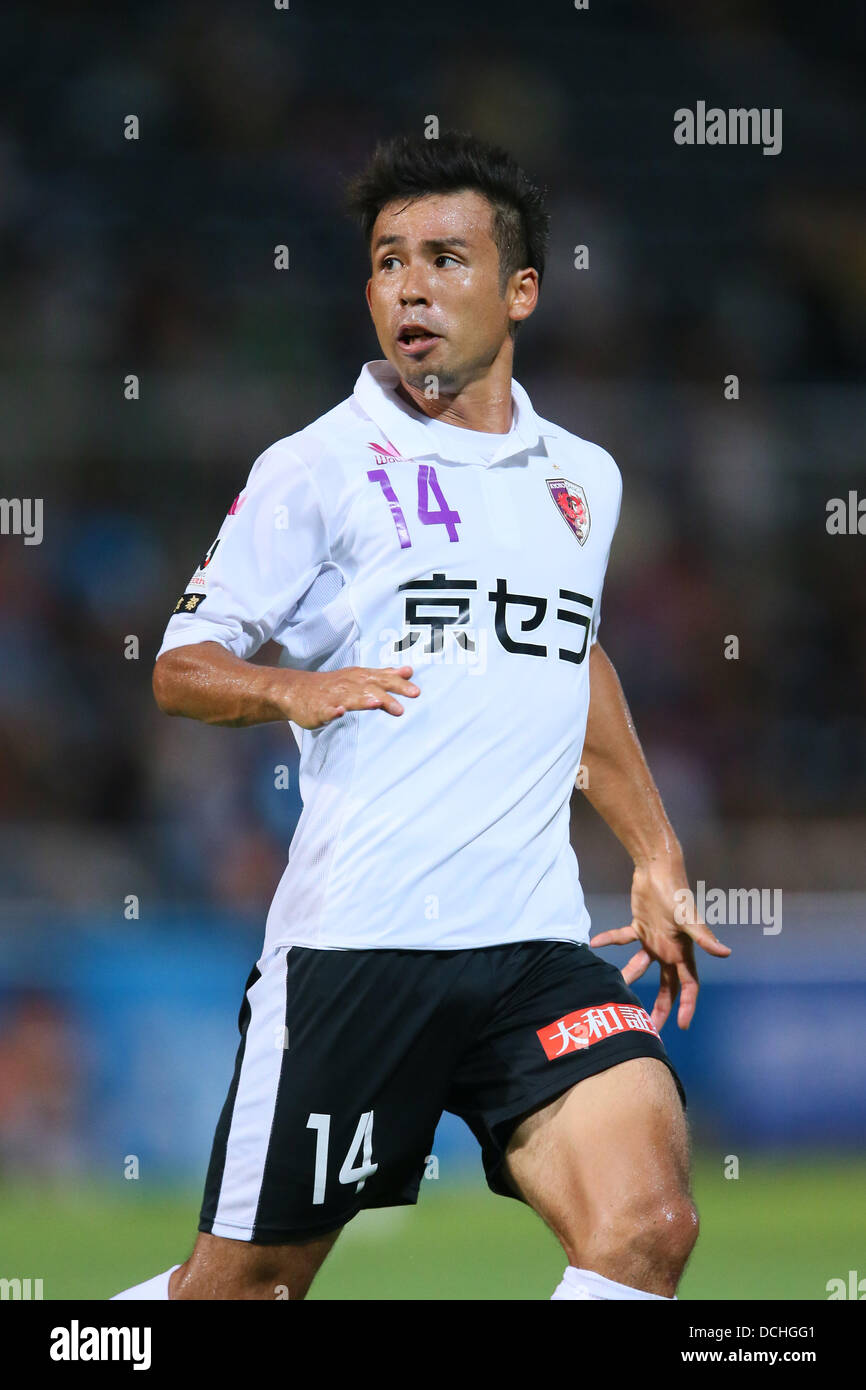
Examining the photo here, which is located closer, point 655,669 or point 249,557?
point 249,557

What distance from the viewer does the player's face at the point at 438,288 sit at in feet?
11.6

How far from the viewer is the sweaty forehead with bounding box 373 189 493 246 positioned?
11.6 feet

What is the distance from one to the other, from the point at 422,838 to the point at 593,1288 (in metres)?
0.85

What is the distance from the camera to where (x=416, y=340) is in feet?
11.6

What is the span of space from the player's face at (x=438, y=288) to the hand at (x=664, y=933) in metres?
1.12

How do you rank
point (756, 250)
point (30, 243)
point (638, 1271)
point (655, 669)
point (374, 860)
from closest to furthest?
point (638, 1271) → point (374, 860) → point (655, 669) → point (30, 243) → point (756, 250)

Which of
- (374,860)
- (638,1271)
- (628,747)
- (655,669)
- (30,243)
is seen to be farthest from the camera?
(30,243)

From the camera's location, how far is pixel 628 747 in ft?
12.6

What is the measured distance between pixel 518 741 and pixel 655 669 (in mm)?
5368

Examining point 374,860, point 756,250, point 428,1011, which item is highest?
point 756,250

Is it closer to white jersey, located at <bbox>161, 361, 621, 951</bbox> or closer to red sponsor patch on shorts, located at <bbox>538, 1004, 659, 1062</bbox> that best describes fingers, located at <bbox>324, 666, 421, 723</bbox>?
white jersey, located at <bbox>161, 361, 621, 951</bbox>

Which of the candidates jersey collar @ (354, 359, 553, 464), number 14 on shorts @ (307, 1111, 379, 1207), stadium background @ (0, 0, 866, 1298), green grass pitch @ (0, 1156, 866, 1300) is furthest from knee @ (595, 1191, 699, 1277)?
stadium background @ (0, 0, 866, 1298)

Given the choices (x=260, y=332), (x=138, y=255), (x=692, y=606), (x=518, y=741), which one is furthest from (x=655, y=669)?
(x=518, y=741)

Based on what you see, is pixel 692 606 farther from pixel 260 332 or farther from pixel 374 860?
pixel 374 860
